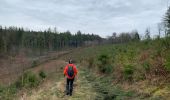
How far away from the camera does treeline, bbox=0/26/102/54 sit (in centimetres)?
11912

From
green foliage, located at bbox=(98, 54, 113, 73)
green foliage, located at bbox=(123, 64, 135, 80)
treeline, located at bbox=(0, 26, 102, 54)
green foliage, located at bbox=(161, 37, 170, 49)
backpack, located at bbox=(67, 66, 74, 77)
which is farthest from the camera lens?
treeline, located at bbox=(0, 26, 102, 54)

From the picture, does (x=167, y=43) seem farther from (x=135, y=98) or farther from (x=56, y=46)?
(x=56, y=46)

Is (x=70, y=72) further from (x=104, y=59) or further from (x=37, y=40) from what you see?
(x=37, y=40)

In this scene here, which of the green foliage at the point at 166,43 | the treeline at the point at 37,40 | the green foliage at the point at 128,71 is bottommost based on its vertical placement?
the green foliage at the point at 128,71

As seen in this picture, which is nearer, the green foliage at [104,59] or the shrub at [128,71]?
the shrub at [128,71]

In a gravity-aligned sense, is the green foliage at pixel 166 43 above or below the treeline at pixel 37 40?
below

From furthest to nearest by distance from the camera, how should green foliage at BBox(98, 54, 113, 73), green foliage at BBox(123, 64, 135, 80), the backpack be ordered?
green foliage at BBox(98, 54, 113, 73) < green foliage at BBox(123, 64, 135, 80) < the backpack

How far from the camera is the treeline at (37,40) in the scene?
119 metres

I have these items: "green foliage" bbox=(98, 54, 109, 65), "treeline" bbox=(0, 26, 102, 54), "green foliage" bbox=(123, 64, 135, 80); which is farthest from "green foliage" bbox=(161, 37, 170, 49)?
"treeline" bbox=(0, 26, 102, 54)

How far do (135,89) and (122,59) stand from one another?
7407 mm

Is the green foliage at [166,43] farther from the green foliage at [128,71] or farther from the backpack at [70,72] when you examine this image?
the backpack at [70,72]

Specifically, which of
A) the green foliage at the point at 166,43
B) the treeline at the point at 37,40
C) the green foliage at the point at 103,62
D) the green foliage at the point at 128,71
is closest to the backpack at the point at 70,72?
the green foliage at the point at 128,71

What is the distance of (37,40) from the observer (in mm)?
142750

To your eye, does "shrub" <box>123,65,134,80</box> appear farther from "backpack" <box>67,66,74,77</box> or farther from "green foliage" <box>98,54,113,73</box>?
"green foliage" <box>98,54,113,73</box>
